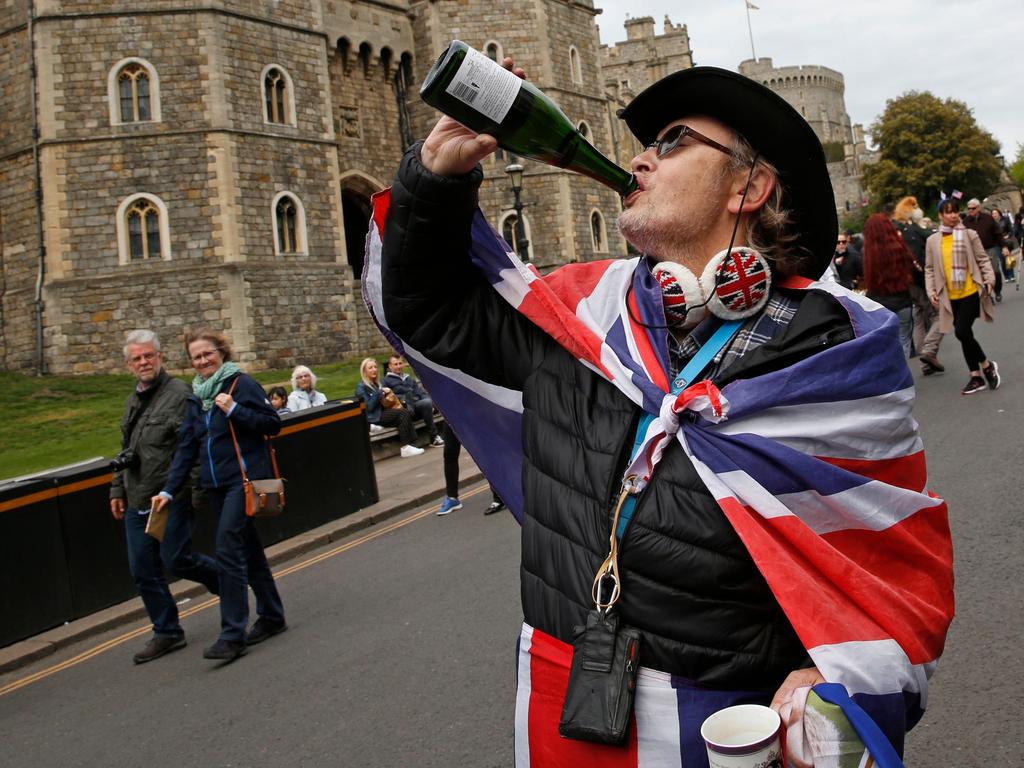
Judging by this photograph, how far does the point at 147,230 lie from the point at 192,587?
70.1 feet

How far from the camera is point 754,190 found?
7.10 feet

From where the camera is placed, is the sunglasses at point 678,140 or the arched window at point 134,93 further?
the arched window at point 134,93

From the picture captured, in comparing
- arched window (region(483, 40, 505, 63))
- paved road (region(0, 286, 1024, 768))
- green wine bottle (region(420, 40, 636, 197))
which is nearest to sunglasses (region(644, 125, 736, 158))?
green wine bottle (region(420, 40, 636, 197))

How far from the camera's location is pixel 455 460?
9195 millimetres

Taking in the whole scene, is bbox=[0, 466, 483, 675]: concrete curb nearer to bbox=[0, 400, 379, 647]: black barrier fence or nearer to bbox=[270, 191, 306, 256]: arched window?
bbox=[0, 400, 379, 647]: black barrier fence

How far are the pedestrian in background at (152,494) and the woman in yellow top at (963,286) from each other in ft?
25.2

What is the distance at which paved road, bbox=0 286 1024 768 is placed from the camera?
13.1 feet

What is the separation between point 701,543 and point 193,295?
26707mm

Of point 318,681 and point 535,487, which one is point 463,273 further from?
point 318,681

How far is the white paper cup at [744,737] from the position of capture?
5.08 feet

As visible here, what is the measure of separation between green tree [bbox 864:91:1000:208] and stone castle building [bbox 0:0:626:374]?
139 ft

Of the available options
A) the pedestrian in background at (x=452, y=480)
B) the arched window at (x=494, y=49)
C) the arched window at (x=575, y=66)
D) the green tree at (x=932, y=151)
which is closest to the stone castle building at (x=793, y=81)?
the green tree at (x=932, y=151)

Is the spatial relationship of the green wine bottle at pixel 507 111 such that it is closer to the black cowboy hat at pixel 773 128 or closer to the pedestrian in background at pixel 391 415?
the black cowboy hat at pixel 773 128

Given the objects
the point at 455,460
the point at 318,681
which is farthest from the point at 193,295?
the point at 318,681
